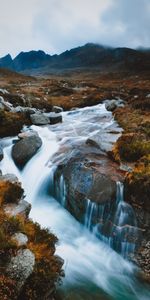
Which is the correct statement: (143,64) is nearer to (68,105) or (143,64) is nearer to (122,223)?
(68,105)

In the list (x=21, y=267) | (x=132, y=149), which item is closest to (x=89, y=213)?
(x=132, y=149)

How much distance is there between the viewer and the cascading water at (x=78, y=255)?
1124cm

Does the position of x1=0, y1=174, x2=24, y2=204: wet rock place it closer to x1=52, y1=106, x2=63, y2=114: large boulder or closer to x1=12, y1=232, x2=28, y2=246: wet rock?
x1=12, y1=232, x2=28, y2=246: wet rock

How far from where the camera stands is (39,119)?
27156mm

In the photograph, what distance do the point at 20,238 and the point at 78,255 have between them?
13.8 feet

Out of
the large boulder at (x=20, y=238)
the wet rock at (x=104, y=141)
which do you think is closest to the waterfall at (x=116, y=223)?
the wet rock at (x=104, y=141)

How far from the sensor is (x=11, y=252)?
8.88 metres

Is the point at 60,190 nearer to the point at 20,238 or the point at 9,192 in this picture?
the point at 9,192

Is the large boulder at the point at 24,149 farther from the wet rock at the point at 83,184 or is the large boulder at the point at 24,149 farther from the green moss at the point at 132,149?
the green moss at the point at 132,149

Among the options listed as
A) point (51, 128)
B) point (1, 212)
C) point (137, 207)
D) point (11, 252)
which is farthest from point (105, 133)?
point (11, 252)

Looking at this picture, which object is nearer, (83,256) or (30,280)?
(30,280)

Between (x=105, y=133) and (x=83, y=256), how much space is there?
11.1 meters

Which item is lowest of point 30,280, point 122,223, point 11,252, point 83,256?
point 83,256

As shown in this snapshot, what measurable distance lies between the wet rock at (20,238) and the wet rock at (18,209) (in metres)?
1.79
